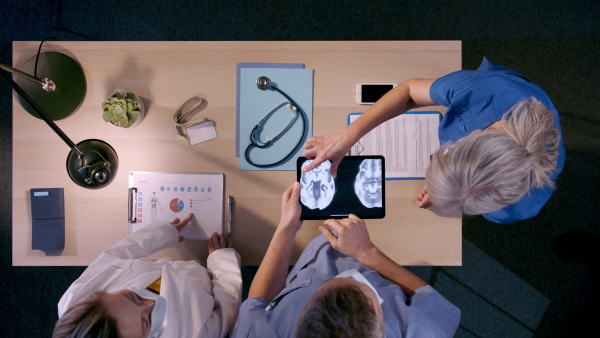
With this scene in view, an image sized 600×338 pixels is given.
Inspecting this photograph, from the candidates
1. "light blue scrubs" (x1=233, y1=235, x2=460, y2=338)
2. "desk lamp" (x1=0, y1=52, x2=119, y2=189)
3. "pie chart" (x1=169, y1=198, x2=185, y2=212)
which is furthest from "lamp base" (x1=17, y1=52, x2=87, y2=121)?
"light blue scrubs" (x1=233, y1=235, x2=460, y2=338)

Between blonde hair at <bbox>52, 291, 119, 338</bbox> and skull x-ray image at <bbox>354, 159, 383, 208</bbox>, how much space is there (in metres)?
0.78

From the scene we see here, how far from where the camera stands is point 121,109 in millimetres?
1113

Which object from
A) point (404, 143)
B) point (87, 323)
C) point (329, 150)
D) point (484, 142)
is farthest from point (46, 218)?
point (484, 142)

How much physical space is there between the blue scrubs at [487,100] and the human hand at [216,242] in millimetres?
819

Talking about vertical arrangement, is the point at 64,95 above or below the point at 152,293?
above

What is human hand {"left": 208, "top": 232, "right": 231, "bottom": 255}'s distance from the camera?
1.21 metres

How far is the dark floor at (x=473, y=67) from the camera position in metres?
1.92

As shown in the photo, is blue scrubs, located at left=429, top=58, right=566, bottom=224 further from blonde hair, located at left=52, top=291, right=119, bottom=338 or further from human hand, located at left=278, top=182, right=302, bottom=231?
blonde hair, located at left=52, top=291, right=119, bottom=338

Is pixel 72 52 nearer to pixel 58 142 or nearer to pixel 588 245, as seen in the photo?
pixel 58 142

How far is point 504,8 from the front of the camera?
77.0 inches

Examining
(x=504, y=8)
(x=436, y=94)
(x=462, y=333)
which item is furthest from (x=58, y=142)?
(x=504, y=8)

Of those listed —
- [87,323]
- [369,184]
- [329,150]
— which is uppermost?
[329,150]

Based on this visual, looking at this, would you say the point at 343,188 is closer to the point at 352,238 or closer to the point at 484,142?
the point at 352,238

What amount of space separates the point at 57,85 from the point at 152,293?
0.81 metres
